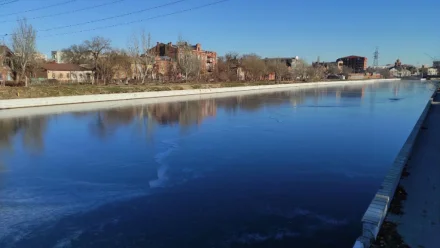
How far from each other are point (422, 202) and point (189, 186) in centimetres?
445

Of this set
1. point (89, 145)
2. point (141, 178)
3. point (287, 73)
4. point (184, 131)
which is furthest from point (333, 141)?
point (287, 73)

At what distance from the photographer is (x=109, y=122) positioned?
1755 cm

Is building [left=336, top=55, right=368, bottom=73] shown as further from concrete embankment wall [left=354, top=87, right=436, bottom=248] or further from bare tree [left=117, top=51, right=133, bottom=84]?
concrete embankment wall [left=354, top=87, right=436, bottom=248]

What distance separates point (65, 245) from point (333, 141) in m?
9.96

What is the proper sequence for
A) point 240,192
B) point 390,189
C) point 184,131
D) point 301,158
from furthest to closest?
1. point 184,131
2. point 301,158
3. point 240,192
4. point 390,189

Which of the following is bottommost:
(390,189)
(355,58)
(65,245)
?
(65,245)

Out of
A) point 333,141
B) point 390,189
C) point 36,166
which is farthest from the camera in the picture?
point 333,141

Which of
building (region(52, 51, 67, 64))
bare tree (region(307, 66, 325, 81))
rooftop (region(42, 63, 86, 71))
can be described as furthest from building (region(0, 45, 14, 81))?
bare tree (region(307, 66, 325, 81))

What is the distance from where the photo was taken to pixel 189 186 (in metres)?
7.54

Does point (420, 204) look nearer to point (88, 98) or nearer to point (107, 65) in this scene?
point (88, 98)

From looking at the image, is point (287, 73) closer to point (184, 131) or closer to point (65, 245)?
point (184, 131)

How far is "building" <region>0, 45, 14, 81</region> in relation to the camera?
34.0 meters

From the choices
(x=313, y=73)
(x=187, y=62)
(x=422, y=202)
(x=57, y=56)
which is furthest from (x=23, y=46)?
(x=313, y=73)

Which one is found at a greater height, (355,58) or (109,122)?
(355,58)
